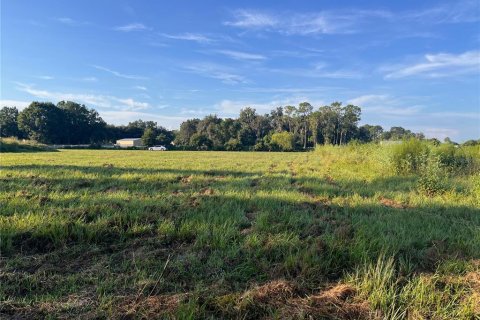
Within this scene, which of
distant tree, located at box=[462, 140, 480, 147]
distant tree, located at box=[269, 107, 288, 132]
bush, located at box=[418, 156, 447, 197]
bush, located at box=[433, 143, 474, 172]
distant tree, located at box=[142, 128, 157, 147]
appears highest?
distant tree, located at box=[269, 107, 288, 132]

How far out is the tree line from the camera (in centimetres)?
7294

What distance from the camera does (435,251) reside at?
138 inches

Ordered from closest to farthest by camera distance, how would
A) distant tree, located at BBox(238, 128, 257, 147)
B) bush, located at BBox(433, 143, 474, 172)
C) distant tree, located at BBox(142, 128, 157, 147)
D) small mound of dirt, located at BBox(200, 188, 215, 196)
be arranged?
1. small mound of dirt, located at BBox(200, 188, 215, 196)
2. bush, located at BBox(433, 143, 474, 172)
3. distant tree, located at BBox(238, 128, 257, 147)
4. distant tree, located at BBox(142, 128, 157, 147)

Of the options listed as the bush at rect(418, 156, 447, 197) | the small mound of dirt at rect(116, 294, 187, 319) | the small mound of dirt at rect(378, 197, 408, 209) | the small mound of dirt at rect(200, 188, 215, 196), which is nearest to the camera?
the small mound of dirt at rect(116, 294, 187, 319)

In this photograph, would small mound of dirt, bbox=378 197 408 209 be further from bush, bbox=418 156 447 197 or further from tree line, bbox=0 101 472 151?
tree line, bbox=0 101 472 151

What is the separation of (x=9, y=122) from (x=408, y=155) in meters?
91.8

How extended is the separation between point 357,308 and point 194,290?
4.42 feet

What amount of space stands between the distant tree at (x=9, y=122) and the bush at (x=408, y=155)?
85.2 meters

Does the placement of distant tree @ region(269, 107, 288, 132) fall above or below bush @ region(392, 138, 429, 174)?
above

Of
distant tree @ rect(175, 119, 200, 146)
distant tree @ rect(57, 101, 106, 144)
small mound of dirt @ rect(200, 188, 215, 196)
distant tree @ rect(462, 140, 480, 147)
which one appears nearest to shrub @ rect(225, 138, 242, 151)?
distant tree @ rect(175, 119, 200, 146)

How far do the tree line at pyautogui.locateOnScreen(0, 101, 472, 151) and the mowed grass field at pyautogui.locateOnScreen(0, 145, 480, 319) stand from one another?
6515cm

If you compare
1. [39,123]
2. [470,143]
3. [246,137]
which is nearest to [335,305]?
[470,143]

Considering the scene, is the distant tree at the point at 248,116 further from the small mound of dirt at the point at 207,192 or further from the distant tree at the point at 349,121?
the small mound of dirt at the point at 207,192

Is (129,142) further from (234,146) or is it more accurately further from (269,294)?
(269,294)
